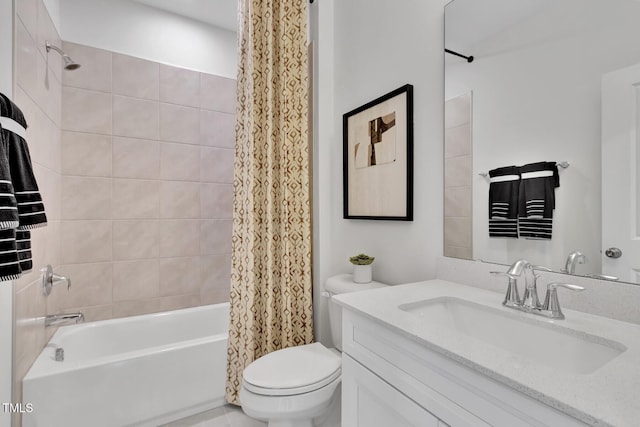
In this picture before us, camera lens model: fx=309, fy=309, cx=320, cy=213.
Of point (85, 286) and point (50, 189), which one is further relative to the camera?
point (85, 286)

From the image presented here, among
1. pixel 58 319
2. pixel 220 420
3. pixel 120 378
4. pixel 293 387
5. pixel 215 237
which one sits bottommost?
pixel 220 420

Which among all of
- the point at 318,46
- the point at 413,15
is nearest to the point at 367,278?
the point at 413,15

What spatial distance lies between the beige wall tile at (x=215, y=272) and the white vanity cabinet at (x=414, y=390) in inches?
71.3

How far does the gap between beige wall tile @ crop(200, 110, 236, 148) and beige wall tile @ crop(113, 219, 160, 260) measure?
2.59 ft

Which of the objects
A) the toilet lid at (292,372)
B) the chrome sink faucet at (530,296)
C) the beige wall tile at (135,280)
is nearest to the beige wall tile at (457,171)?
the chrome sink faucet at (530,296)

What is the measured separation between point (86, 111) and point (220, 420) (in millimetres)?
2173

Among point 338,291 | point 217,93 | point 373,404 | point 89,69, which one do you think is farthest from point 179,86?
point 373,404

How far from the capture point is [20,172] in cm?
102

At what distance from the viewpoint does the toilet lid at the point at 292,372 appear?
1233 millimetres

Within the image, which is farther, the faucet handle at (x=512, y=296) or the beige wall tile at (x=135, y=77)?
the beige wall tile at (x=135, y=77)

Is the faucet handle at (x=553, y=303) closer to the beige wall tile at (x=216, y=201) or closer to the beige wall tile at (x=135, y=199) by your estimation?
the beige wall tile at (x=216, y=201)

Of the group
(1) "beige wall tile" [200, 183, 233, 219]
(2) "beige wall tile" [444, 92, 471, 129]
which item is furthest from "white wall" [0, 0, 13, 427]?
(2) "beige wall tile" [444, 92, 471, 129]

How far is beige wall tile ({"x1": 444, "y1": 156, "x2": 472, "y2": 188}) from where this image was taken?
1243 mm

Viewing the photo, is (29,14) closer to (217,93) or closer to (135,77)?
(135,77)
